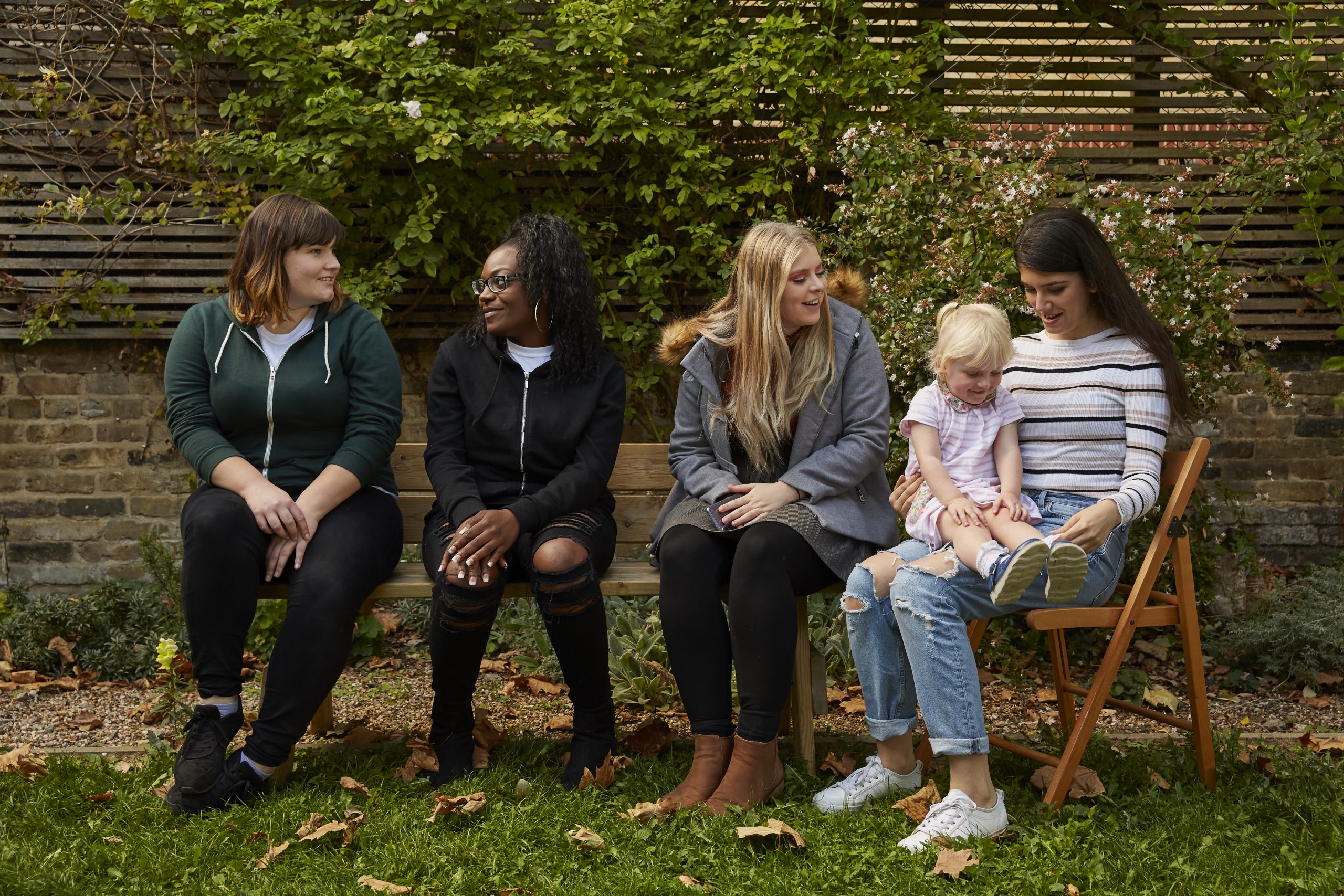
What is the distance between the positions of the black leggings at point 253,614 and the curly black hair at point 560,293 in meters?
0.89

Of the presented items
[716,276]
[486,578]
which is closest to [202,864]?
[486,578]

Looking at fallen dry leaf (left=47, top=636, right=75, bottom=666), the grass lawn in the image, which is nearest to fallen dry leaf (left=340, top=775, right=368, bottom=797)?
the grass lawn

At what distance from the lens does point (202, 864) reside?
8.37 ft

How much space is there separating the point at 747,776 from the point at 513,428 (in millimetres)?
1249

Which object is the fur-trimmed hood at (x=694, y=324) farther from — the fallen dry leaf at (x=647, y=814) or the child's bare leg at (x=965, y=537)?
the fallen dry leaf at (x=647, y=814)

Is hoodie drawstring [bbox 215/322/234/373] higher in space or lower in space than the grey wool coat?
higher

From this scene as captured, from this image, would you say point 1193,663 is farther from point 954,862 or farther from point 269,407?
point 269,407

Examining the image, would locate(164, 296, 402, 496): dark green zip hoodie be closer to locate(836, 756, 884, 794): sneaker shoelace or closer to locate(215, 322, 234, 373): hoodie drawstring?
locate(215, 322, 234, 373): hoodie drawstring

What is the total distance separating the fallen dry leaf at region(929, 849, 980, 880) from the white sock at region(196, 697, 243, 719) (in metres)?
1.89

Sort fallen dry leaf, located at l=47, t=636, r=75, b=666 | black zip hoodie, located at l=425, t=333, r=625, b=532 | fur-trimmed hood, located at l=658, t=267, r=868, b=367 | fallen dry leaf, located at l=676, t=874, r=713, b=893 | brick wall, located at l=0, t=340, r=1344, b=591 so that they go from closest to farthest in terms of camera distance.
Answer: fallen dry leaf, located at l=676, t=874, r=713, b=893
black zip hoodie, located at l=425, t=333, r=625, b=532
fur-trimmed hood, located at l=658, t=267, r=868, b=367
fallen dry leaf, located at l=47, t=636, r=75, b=666
brick wall, located at l=0, t=340, r=1344, b=591

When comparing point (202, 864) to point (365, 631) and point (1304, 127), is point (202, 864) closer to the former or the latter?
point (365, 631)

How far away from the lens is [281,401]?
328 centimetres

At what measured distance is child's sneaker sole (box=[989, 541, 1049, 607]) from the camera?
2.61 metres

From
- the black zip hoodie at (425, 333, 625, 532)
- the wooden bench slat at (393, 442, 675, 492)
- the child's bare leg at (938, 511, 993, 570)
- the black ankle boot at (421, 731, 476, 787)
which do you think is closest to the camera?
the child's bare leg at (938, 511, 993, 570)
